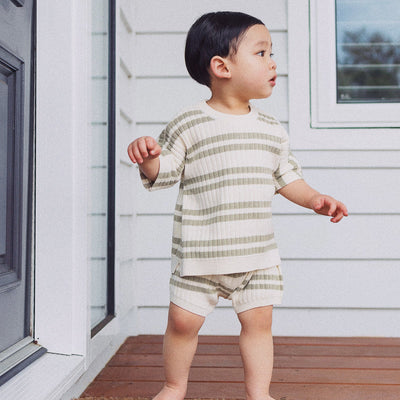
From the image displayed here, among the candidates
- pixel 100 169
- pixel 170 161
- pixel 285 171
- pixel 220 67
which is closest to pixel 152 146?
pixel 170 161

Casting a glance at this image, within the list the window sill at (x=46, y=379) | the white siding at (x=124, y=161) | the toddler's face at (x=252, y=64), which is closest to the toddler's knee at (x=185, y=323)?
the window sill at (x=46, y=379)

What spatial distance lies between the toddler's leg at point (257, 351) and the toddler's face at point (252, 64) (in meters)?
0.49

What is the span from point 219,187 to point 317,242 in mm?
1032

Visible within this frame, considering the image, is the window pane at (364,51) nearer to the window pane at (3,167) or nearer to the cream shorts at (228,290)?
the cream shorts at (228,290)

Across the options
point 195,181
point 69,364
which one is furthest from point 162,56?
point 69,364

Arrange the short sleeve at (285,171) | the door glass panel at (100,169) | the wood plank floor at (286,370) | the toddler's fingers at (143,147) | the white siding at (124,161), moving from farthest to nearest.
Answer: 1. the white siding at (124,161)
2. the door glass panel at (100,169)
3. the wood plank floor at (286,370)
4. the short sleeve at (285,171)
5. the toddler's fingers at (143,147)

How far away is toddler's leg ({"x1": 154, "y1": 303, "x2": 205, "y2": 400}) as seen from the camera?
3.81 feet

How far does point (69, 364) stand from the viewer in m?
1.25

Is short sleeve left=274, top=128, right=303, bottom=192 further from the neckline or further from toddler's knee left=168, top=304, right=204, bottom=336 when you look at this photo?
toddler's knee left=168, top=304, right=204, bottom=336

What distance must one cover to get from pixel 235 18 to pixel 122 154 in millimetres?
890

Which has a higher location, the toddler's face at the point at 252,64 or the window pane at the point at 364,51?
the window pane at the point at 364,51

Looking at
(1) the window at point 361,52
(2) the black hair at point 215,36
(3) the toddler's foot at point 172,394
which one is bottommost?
(3) the toddler's foot at point 172,394

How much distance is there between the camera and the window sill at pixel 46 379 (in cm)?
104

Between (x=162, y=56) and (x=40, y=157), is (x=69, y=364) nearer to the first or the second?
(x=40, y=157)
